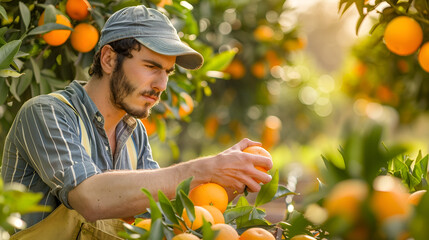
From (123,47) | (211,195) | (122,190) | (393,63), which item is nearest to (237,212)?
(211,195)

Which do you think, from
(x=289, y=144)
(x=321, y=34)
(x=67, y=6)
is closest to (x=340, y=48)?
(x=321, y=34)

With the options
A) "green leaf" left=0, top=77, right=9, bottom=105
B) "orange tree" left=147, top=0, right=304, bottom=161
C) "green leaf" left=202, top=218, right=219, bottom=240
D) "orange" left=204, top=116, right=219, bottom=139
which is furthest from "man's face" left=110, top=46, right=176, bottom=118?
"orange" left=204, top=116, right=219, bottom=139

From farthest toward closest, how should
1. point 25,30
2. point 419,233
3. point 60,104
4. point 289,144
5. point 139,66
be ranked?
point 289,144 → point 25,30 → point 139,66 → point 60,104 → point 419,233

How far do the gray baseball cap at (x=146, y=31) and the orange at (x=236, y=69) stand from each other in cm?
237

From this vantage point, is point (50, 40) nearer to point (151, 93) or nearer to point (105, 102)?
point (105, 102)

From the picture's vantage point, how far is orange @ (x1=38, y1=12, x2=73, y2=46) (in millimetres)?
2139

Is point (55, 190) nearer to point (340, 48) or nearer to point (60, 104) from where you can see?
point (60, 104)

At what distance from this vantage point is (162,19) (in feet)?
6.64

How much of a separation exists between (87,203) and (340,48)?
22918 millimetres

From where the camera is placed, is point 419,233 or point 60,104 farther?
point 60,104

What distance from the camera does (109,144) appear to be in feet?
6.52

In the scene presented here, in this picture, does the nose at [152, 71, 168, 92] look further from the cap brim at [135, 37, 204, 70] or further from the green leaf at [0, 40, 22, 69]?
the green leaf at [0, 40, 22, 69]

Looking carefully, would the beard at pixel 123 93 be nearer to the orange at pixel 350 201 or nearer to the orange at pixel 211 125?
the orange at pixel 350 201

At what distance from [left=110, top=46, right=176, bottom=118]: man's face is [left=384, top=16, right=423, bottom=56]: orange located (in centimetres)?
74
